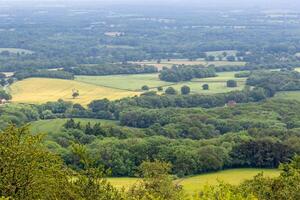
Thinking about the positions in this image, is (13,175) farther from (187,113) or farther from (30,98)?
(30,98)

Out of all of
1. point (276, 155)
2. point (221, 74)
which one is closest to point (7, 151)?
point (276, 155)

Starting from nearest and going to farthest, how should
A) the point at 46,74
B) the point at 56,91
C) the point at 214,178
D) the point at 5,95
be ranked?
the point at 214,178, the point at 5,95, the point at 56,91, the point at 46,74

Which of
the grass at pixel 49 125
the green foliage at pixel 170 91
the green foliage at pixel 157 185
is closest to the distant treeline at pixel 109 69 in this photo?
the green foliage at pixel 170 91

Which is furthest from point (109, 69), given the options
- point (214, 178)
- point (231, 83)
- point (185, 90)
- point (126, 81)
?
point (214, 178)

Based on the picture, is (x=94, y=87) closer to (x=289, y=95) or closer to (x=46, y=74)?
(x=46, y=74)

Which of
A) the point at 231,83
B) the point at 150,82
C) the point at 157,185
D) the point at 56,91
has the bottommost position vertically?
the point at 150,82

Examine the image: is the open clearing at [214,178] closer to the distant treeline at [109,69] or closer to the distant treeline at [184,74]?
the distant treeline at [184,74]
